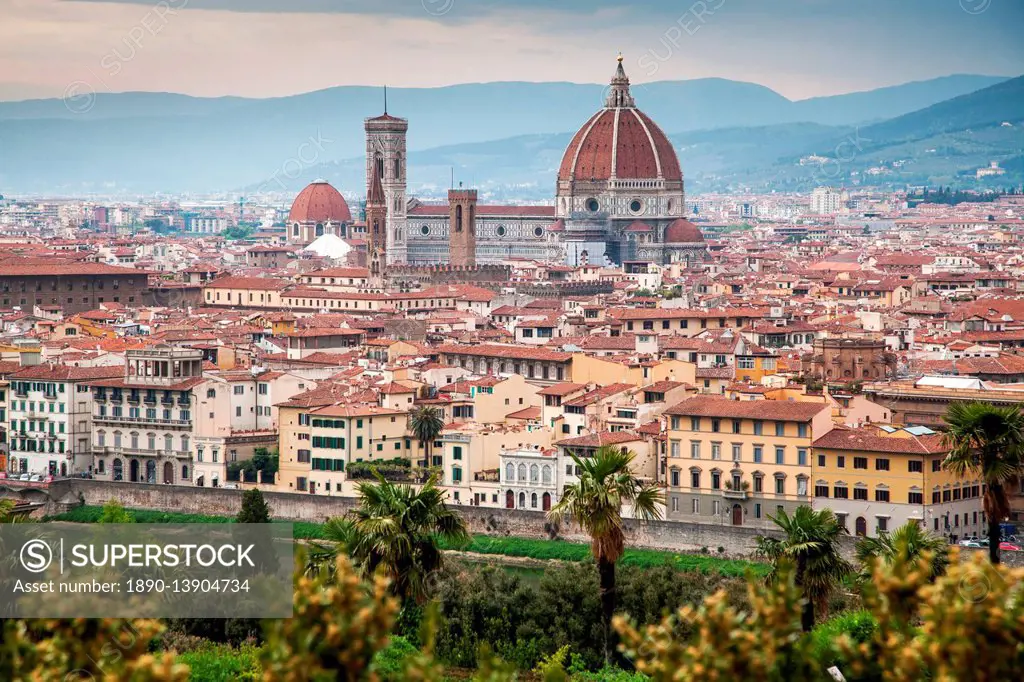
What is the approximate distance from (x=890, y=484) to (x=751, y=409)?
3.17m

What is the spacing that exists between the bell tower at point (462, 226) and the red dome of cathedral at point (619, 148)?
1211cm

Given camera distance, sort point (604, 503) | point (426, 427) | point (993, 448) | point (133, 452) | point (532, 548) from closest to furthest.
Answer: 1. point (604, 503)
2. point (993, 448)
3. point (532, 548)
4. point (426, 427)
5. point (133, 452)

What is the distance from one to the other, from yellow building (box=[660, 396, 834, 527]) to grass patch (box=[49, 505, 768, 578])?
131 centimetres

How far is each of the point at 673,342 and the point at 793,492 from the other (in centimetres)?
1416

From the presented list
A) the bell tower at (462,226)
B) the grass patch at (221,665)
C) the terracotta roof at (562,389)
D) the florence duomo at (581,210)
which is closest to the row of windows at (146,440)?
the terracotta roof at (562,389)

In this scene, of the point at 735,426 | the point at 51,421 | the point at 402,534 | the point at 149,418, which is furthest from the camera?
the point at 51,421

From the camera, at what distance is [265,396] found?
154ft

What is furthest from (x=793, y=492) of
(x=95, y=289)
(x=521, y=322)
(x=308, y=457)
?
(x=95, y=289)

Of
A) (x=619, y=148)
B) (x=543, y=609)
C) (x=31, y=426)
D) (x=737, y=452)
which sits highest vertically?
(x=619, y=148)

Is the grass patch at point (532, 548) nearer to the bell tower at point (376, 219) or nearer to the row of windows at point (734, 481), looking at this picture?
the row of windows at point (734, 481)

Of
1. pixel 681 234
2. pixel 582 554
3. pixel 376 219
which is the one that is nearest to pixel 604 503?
pixel 582 554

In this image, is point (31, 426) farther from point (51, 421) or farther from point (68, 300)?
point (68, 300)

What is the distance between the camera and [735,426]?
3794 cm

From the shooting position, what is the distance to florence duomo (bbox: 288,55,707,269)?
12462cm
